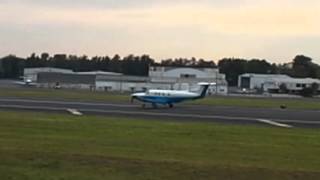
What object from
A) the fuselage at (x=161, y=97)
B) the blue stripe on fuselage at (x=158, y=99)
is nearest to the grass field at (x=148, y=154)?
the blue stripe on fuselage at (x=158, y=99)

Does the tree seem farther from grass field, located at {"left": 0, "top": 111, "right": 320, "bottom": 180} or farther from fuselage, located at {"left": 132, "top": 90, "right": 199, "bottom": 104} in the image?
grass field, located at {"left": 0, "top": 111, "right": 320, "bottom": 180}

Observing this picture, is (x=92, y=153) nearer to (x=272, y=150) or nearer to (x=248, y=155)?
(x=248, y=155)

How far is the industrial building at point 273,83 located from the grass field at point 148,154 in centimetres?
13301

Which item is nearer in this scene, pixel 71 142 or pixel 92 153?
pixel 92 153

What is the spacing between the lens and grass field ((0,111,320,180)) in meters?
13.6

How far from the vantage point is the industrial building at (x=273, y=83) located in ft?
539

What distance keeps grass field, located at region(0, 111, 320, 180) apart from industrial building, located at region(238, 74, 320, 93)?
133 meters

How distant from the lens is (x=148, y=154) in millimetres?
17125

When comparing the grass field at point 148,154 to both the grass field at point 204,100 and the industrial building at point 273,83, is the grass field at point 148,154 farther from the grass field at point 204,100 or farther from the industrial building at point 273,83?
the industrial building at point 273,83

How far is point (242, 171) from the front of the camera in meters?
14.0

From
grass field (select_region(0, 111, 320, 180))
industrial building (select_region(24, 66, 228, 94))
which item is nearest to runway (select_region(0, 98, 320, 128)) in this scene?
grass field (select_region(0, 111, 320, 180))

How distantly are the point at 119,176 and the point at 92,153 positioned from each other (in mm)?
3705

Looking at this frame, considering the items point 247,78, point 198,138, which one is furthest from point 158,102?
point 247,78

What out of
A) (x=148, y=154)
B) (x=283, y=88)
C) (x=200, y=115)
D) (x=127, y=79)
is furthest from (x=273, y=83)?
(x=148, y=154)
